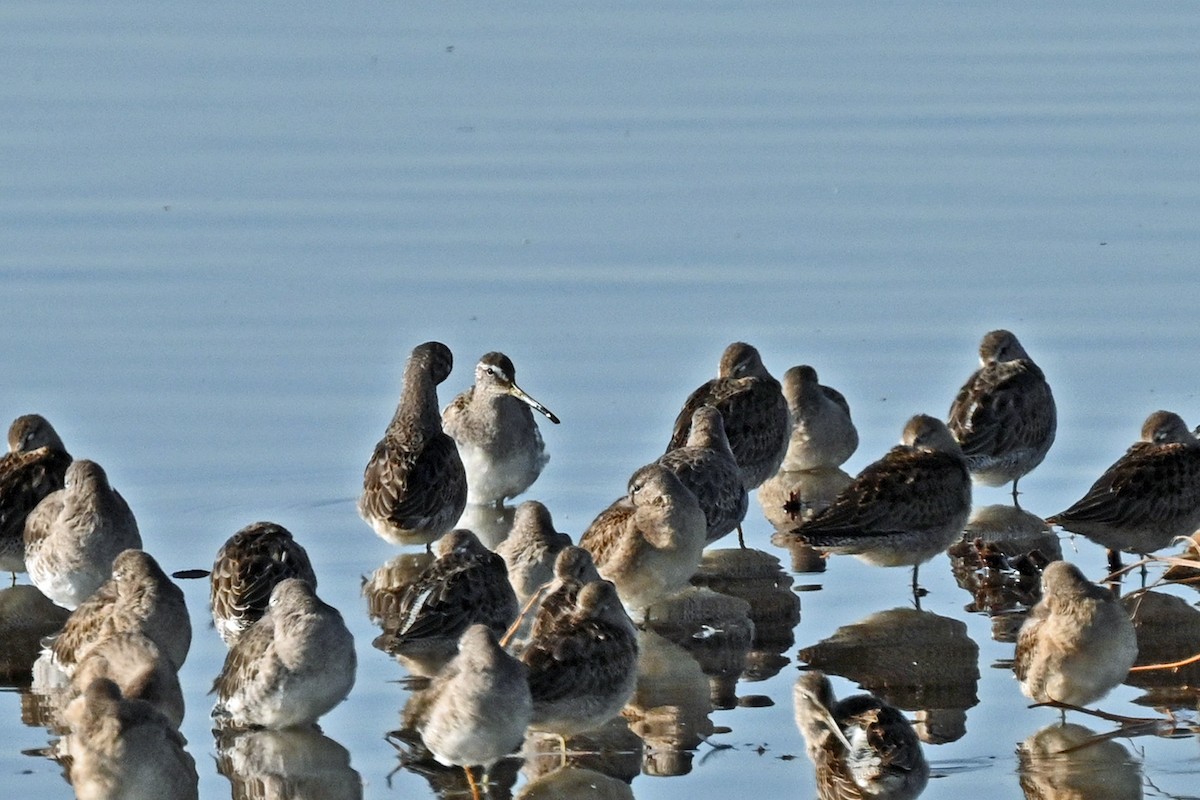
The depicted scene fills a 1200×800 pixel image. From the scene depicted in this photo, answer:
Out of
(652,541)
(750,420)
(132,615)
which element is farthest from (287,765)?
(750,420)

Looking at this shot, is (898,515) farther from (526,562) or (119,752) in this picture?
(119,752)

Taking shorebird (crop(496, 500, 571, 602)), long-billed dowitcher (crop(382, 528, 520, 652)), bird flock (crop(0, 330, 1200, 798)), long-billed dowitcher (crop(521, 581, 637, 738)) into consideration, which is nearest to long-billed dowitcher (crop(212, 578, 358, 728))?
bird flock (crop(0, 330, 1200, 798))

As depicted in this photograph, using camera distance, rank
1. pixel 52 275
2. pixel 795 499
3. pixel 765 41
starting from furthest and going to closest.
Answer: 1. pixel 765 41
2. pixel 52 275
3. pixel 795 499

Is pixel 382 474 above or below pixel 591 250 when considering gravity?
below

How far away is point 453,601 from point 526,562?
2.94 feet

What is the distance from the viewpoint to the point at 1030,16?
73.9ft

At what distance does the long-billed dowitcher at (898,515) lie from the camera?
35.4 feet

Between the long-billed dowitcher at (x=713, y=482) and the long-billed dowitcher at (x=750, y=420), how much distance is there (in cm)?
71

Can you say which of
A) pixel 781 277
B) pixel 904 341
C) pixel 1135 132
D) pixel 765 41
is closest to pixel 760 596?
pixel 904 341

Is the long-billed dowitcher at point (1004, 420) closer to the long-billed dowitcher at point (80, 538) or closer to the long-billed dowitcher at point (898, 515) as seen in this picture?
the long-billed dowitcher at point (898, 515)

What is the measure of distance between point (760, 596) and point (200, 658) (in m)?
2.51

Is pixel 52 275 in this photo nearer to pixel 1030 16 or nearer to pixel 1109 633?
pixel 1109 633

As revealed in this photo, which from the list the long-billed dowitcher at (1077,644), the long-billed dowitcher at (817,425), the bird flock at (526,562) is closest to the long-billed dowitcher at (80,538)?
the bird flock at (526,562)

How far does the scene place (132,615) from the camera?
9.28m
